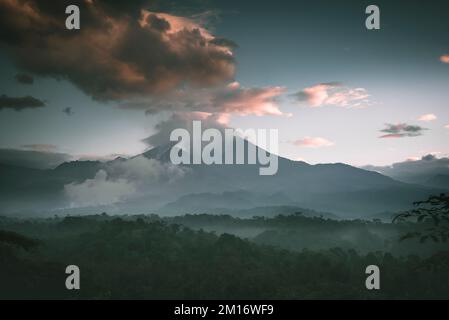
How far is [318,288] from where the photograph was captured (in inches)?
1120

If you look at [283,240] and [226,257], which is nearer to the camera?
[226,257]

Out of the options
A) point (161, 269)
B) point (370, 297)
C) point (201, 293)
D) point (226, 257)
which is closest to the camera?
point (370, 297)

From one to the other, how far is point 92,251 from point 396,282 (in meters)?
30.7

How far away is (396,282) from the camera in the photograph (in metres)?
27.2

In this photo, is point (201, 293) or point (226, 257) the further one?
point (226, 257)
